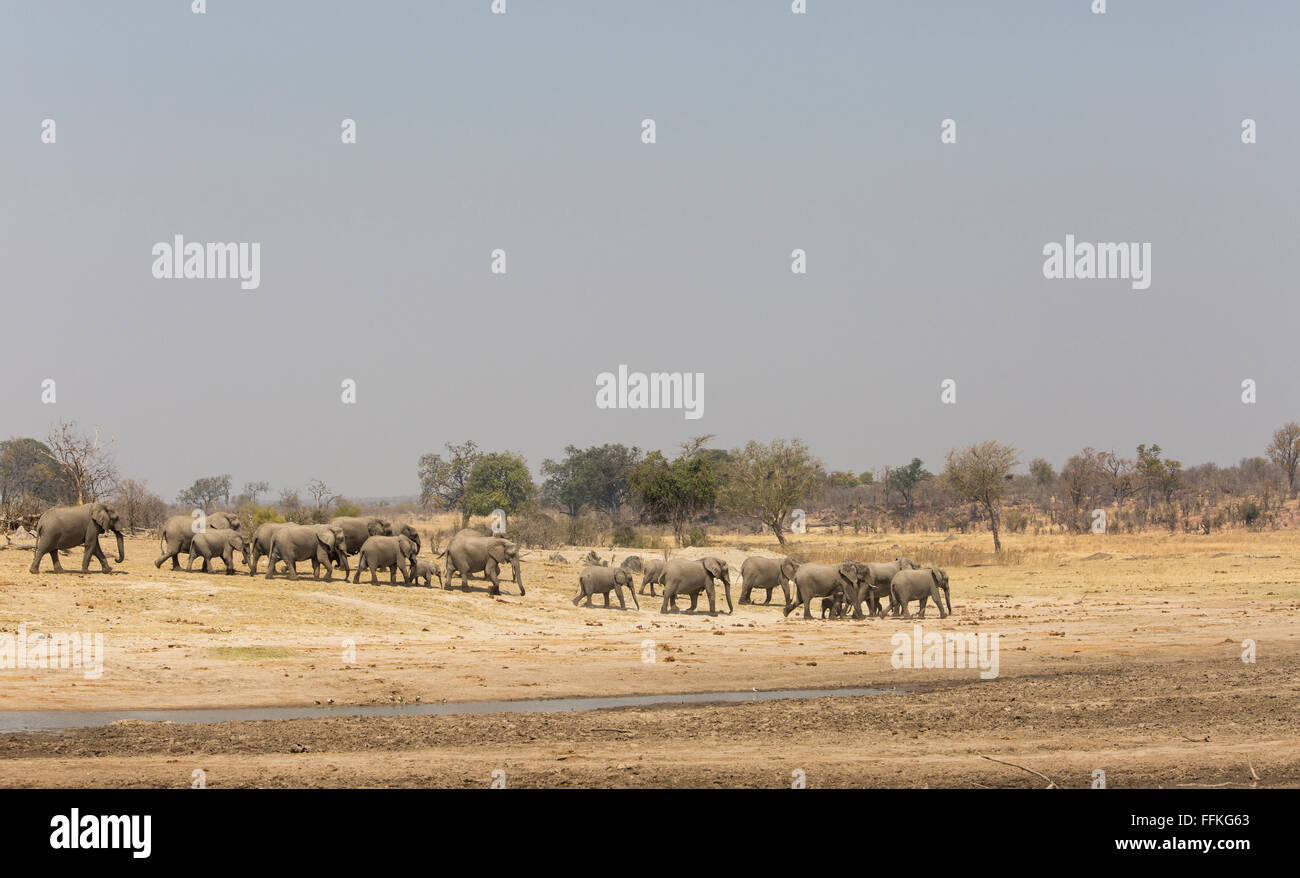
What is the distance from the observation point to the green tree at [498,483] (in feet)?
284

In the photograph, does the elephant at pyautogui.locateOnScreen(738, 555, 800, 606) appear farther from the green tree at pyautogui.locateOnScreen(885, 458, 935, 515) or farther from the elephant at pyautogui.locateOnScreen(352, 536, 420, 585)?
the green tree at pyautogui.locateOnScreen(885, 458, 935, 515)

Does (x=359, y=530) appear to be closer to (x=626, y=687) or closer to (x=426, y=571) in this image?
(x=426, y=571)

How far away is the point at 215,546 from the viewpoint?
105 feet

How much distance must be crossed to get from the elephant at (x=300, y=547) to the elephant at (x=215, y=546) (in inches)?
37.7

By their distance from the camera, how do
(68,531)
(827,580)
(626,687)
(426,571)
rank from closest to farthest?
1. (626,687)
2. (68,531)
3. (827,580)
4. (426,571)

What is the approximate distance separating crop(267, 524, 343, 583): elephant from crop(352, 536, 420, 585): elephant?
86cm

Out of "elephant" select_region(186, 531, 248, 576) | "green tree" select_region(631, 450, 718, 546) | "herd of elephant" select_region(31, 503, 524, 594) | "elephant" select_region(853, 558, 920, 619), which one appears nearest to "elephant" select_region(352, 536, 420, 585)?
"herd of elephant" select_region(31, 503, 524, 594)

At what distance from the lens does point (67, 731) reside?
15.9 m

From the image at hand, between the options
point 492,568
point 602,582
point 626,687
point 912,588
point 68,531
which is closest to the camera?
point 626,687

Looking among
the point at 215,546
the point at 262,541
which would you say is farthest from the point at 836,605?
the point at 215,546

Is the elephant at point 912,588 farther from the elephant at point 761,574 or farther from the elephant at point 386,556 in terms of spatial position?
the elephant at point 386,556

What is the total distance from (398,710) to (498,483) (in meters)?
71.0

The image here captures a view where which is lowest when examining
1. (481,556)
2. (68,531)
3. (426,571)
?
(426,571)

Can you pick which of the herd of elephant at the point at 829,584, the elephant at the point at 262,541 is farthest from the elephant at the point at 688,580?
the elephant at the point at 262,541
